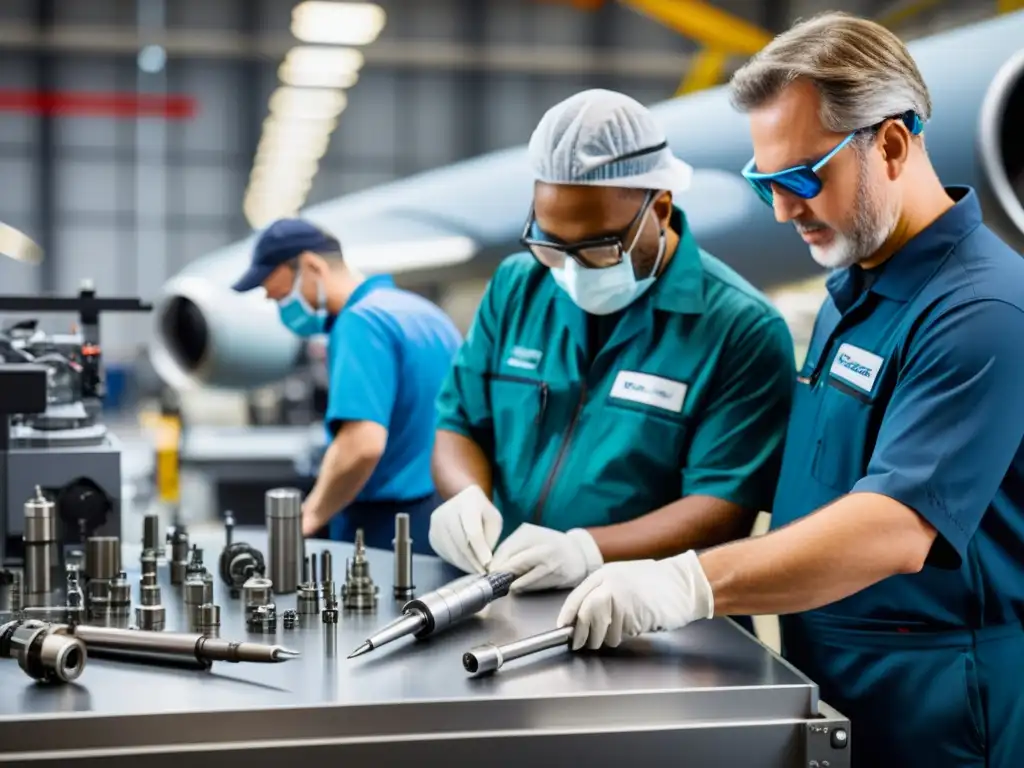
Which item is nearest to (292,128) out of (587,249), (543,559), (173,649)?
(587,249)

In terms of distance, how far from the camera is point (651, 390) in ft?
5.27

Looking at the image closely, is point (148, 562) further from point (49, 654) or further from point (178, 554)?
point (49, 654)

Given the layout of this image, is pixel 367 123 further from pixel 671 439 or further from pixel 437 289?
pixel 671 439

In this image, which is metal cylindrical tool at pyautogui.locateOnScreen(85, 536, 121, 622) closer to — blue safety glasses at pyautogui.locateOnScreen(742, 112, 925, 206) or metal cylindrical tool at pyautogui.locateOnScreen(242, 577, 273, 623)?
metal cylindrical tool at pyautogui.locateOnScreen(242, 577, 273, 623)

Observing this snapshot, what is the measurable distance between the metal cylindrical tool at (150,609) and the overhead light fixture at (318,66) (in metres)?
Result: 11.8

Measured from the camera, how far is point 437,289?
15.1m

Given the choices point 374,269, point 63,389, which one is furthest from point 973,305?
point 374,269

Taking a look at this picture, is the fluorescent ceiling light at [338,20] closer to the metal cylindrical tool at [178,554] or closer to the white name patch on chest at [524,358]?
the white name patch on chest at [524,358]

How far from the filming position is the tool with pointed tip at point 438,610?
1.15 m

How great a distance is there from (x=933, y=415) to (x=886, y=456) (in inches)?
2.4

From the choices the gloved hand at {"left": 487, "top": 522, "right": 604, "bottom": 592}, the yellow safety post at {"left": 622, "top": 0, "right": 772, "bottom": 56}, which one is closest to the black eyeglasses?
the gloved hand at {"left": 487, "top": 522, "right": 604, "bottom": 592}

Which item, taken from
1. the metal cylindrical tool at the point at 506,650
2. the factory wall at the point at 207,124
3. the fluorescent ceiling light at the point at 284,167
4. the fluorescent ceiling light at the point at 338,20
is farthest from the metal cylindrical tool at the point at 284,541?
the fluorescent ceiling light at the point at 284,167

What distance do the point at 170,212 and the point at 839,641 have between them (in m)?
14.9

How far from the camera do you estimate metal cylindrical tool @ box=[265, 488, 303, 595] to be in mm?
1421
